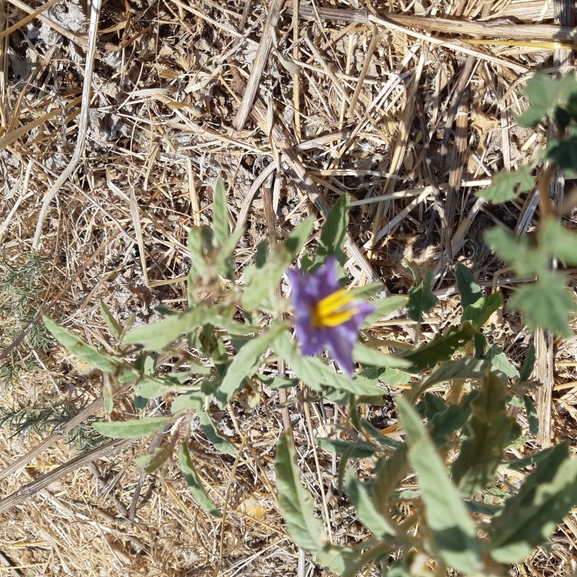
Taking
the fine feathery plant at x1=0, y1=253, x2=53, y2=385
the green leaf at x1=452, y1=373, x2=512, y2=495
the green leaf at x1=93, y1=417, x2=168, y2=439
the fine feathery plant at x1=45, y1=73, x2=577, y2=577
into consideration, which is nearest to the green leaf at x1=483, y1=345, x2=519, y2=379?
the fine feathery plant at x1=45, y1=73, x2=577, y2=577

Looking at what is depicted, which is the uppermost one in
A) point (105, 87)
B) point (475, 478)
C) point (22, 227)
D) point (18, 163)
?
point (105, 87)

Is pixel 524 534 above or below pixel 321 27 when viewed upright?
below

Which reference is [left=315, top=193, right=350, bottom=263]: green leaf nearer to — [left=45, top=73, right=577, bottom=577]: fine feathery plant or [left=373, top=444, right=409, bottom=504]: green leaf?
[left=45, top=73, right=577, bottom=577]: fine feathery plant

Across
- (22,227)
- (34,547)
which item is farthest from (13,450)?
(22,227)

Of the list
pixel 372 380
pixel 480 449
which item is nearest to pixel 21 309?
pixel 372 380

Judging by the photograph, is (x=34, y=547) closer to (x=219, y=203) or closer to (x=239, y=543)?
(x=239, y=543)

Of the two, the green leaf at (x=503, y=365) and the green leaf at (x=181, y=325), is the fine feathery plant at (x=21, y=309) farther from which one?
the green leaf at (x=503, y=365)

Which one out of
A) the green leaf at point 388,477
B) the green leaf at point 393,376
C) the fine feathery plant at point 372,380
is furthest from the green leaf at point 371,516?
the green leaf at point 393,376
